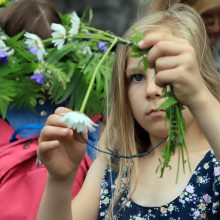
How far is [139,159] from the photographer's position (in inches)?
88.0

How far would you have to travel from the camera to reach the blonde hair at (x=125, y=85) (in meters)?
2.18

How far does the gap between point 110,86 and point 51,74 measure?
0.75 feet

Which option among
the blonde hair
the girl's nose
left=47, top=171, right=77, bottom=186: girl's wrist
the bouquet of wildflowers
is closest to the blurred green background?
the bouquet of wildflowers

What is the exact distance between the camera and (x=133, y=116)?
7.40 feet

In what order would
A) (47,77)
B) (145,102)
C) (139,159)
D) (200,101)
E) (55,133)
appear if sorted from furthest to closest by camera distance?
(47,77)
(139,159)
(145,102)
(55,133)
(200,101)

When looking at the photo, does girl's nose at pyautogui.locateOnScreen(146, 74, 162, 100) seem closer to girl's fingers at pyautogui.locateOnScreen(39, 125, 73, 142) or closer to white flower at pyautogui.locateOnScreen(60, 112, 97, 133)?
girl's fingers at pyautogui.locateOnScreen(39, 125, 73, 142)

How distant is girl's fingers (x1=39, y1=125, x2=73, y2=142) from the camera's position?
177 cm

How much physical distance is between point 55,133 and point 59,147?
68 millimetres

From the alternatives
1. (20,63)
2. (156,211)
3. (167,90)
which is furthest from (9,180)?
(167,90)

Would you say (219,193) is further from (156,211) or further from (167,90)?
(167,90)

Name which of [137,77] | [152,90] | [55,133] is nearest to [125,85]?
[137,77]

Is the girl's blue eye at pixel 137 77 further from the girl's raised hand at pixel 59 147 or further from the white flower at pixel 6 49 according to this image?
the white flower at pixel 6 49

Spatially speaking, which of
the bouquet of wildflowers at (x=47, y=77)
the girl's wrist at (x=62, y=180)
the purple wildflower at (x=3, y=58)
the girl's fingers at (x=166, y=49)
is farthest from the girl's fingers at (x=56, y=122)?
the purple wildflower at (x=3, y=58)

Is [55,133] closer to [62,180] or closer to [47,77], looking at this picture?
[62,180]
